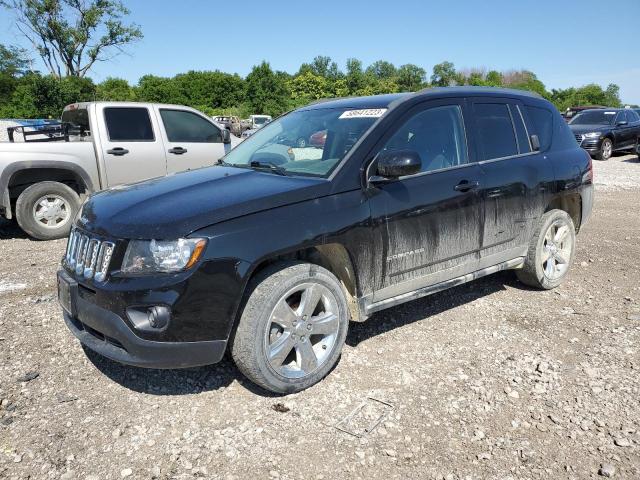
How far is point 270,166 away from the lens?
381 centimetres

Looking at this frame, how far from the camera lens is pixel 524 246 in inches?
183

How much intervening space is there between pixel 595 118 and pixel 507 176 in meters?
17.1

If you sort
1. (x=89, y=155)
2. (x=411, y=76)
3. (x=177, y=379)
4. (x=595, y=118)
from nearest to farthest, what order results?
(x=177, y=379)
(x=89, y=155)
(x=595, y=118)
(x=411, y=76)

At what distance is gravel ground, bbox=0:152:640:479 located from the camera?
2.61 meters

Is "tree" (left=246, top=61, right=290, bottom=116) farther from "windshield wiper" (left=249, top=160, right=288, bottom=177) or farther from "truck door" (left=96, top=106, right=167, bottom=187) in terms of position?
"windshield wiper" (left=249, top=160, right=288, bottom=177)

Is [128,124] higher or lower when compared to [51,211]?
higher

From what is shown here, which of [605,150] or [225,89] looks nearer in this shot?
[605,150]

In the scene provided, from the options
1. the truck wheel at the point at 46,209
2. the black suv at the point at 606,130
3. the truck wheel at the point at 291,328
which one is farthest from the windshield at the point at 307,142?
the black suv at the point at 606,130

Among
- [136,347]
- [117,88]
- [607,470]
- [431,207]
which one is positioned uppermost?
[117,88]

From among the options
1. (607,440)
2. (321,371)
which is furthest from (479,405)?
(321,371)

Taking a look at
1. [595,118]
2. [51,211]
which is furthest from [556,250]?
[595,118]

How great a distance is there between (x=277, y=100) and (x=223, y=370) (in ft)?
190

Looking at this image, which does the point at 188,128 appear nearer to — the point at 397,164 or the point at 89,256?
the point at 89,256

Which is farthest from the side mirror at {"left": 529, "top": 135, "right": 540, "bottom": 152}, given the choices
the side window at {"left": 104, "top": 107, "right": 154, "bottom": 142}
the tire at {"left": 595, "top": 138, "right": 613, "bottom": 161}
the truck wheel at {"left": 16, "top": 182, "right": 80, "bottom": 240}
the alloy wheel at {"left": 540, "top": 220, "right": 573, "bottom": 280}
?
the tire at {"left": 595, "top": 138, "right": 613, "bottom": 161}
